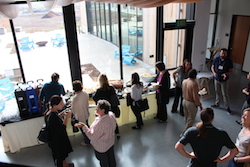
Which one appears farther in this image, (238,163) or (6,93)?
(6,93)

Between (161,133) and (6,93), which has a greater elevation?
(6,93)

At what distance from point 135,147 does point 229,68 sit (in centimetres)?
294

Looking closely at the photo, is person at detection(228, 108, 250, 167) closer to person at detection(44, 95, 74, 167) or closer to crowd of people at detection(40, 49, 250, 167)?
crowd of people at detection(40, 49, 250, 167)

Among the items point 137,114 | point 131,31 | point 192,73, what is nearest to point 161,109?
point 137,114

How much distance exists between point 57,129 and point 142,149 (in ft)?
6.00

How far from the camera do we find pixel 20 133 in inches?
166

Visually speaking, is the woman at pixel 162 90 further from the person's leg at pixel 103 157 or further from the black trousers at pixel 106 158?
the person's leg at pixel 103 157

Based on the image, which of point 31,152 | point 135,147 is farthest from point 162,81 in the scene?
point 31,152

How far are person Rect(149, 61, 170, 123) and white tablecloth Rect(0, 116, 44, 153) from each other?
253 centimetres

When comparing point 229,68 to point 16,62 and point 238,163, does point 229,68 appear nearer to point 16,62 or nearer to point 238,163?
point 238,163

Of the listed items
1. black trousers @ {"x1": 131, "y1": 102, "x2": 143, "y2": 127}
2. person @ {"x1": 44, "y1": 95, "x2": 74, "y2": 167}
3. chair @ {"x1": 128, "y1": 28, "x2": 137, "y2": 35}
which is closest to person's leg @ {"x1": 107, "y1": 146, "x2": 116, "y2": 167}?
person @ {"x1": 44, "y1": 95, "x2": 74, "y2": 167}

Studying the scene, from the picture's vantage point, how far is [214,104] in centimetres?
589

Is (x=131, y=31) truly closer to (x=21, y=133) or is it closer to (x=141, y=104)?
(x=141, y=104)

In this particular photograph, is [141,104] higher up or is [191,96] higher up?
[191,96]
